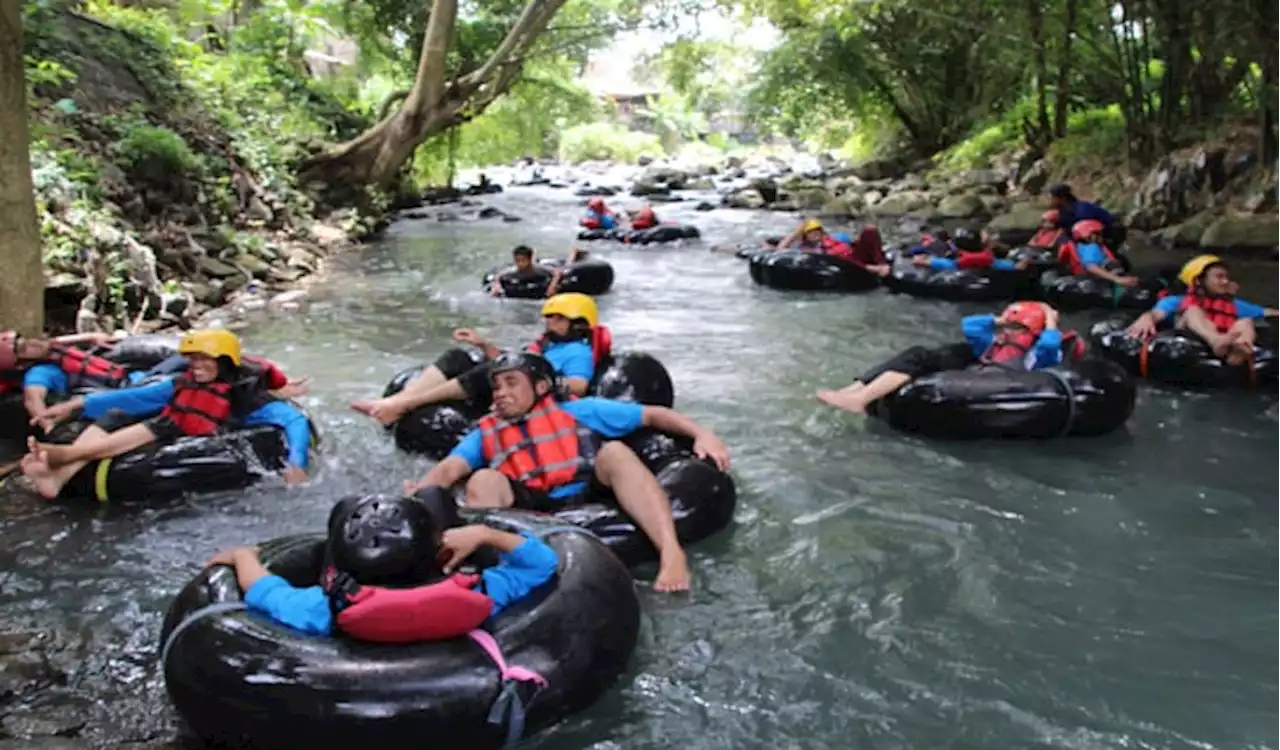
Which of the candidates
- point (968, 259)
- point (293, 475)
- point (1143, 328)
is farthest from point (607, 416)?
point (968, 259)

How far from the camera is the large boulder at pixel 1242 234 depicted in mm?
14133

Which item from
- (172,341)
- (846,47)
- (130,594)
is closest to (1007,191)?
(846,47)

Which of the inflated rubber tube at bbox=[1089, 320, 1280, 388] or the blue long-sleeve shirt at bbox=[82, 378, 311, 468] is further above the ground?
the inflated rubber tube at bbox=[1089, 320, 1280, 388]

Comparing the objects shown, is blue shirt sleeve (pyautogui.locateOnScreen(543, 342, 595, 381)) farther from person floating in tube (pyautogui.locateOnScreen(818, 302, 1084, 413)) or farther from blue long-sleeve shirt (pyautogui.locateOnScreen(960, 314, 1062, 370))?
blue long-sleeve shirt (pyautogui.locateOnScreen(960, 314, 1062, 370))

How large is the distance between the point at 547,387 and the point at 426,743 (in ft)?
6.50

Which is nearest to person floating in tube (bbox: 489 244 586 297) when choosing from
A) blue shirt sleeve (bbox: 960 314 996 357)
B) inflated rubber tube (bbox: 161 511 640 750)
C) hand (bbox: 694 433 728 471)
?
blue shirt sleeve (bbox: 960 314 996 357)

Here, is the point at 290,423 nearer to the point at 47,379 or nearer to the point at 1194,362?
the point at 47,379

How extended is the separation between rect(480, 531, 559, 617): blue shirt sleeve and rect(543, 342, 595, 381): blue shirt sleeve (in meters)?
2.57

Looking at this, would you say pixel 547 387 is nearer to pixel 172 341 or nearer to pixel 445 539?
pixel 445 539

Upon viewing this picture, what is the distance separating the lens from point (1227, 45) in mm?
14719

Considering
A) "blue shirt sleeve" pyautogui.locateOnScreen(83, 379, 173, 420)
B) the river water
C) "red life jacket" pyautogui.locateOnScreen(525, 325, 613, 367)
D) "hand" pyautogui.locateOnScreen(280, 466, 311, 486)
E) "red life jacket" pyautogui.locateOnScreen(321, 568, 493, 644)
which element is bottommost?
"hand" pyautogui.locateOnScreen(280, 466, 311, 486)

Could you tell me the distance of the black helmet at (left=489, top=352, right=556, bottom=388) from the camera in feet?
15.8

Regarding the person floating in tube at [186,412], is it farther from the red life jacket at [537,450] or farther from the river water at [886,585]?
the red life jacket at [537,450]

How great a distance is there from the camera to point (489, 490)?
4812mm
